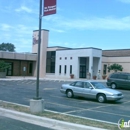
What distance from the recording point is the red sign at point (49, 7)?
9919mm

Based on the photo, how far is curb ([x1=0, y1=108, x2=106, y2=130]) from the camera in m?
7.96

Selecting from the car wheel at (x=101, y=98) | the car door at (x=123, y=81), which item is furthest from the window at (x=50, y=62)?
the car wheel at (x=101, y=98)

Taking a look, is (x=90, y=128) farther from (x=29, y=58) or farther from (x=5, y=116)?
(x=29, y=58)

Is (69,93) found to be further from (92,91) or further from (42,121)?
(42,121)

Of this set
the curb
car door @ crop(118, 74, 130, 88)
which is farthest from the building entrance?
the curb

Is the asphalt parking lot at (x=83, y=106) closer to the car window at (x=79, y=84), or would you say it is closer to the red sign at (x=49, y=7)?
the car window at (x=79, y=84)

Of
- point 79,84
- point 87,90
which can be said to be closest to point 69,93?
point 79,84

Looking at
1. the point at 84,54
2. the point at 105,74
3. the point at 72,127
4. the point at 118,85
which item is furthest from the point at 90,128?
the point at 105,74

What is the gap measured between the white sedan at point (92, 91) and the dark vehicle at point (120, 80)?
31.0 ft

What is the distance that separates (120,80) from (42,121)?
18.4 m

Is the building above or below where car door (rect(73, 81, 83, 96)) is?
above

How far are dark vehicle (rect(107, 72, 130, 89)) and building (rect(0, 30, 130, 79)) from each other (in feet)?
60.7

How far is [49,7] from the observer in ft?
33.1

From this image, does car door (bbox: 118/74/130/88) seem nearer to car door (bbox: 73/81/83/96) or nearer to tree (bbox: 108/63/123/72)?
car door (bbox: 73/81/83/96)
